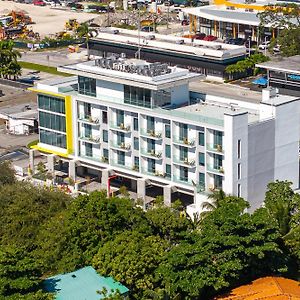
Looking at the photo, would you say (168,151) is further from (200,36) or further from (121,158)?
(200,36)

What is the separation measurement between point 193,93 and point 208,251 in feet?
65.5

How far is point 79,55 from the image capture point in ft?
344

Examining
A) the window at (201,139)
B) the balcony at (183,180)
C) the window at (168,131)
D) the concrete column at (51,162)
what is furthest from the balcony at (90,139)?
the window at (201,139)

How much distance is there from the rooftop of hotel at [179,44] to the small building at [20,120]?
16879 millimetres

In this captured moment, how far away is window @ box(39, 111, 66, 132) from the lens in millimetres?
56594

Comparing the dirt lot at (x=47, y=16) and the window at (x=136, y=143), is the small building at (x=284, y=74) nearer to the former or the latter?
the window at (x=136, y=143)

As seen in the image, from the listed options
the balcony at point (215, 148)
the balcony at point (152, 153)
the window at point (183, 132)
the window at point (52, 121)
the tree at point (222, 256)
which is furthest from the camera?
the window at point (52, 121)

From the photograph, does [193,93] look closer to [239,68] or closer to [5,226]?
[5,226]

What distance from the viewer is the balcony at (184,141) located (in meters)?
49.7

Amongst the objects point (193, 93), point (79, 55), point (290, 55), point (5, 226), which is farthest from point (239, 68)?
point (5, 226)

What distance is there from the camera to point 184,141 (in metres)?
50.0

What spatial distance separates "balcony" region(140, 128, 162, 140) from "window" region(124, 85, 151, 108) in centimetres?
153

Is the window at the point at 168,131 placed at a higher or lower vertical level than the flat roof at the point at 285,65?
higher

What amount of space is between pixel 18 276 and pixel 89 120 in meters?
21.7
